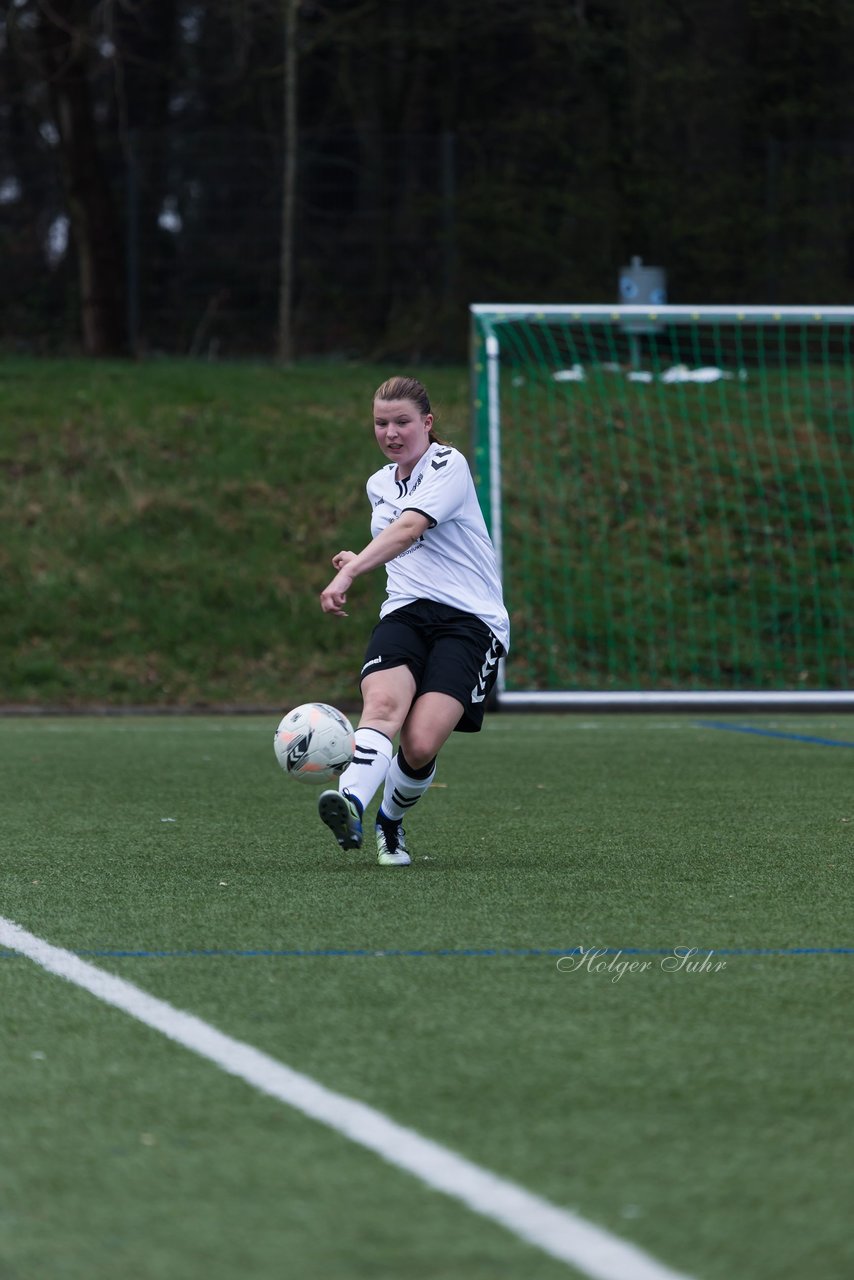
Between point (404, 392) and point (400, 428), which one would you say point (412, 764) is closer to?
point (400, 428)

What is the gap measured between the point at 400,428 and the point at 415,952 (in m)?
2.04

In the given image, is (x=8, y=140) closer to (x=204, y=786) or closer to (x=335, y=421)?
(x=335, y=421)

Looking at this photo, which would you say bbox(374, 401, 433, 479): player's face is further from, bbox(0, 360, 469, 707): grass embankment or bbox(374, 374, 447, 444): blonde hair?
bbox(0, 360, 469, 707): grass embankment

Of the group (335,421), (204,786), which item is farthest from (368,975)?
(335,421)

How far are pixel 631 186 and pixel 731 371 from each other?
13.5 feet

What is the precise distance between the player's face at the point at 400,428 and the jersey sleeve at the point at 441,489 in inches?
3.4

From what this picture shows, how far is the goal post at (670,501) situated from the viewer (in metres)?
13.3

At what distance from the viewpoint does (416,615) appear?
634 cm

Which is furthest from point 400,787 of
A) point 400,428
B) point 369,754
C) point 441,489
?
point 400,428

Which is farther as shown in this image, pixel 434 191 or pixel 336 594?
pixel 434 191

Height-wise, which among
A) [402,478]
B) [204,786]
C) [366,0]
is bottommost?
[204,786]

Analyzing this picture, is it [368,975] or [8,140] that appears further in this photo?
[8,140]

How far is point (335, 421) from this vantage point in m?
16.8

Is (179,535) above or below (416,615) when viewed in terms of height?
below
